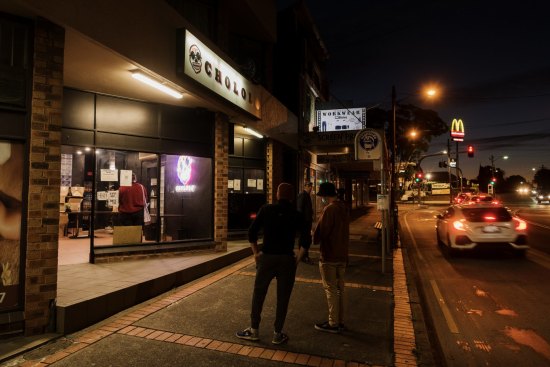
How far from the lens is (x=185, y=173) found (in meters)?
10.3

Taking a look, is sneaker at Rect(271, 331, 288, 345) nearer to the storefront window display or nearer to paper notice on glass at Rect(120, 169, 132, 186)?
the storefront window display

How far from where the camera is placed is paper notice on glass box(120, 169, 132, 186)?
360 inches

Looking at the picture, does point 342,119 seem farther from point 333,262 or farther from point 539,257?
point 333,262

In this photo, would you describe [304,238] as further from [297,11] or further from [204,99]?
[297,11]

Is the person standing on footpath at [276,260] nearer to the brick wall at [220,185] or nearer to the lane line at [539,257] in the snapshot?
the brick wall at [220,185]

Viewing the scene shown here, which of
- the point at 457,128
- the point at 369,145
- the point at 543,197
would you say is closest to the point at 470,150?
the point at 457,128

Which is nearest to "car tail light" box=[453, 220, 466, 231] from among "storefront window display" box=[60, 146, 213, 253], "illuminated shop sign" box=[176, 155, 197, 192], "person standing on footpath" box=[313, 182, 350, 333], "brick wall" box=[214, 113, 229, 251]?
"brick wall" box=[214, 113, 229, 251]

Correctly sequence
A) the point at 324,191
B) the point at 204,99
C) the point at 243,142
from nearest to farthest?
1. the point at 324,191
2. the point at 204,99
3. the point at 243,142

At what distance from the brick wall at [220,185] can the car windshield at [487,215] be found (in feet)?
22.2

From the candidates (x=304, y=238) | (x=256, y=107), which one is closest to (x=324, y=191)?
(x=304, y=238)

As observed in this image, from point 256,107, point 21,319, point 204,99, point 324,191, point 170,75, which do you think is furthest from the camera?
point 256,107

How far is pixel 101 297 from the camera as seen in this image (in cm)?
543

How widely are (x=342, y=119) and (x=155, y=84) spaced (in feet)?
51.5

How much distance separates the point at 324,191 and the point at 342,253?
2.82ft
